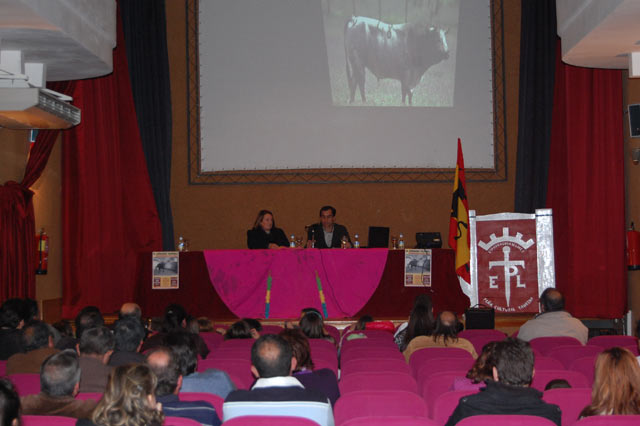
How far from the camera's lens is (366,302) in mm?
7730

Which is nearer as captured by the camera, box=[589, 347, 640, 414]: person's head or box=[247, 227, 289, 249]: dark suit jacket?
box=[589, 347, 640, 414]: person's head

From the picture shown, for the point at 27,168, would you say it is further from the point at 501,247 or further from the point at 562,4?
the point at 562,4

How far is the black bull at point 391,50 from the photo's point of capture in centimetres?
985

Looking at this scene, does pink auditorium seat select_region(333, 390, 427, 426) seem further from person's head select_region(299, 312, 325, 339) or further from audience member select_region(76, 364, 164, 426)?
person's head select_region(299, 312, 325, 339)

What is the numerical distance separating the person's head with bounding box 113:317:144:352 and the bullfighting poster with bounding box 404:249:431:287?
13.9ft

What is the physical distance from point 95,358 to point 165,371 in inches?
31.9

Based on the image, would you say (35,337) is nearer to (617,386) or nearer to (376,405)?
(376,405)

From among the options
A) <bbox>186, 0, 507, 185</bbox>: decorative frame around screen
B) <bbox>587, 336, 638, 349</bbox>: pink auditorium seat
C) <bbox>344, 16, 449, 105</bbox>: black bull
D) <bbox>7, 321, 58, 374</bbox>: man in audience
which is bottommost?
<bbox>587, 336, 638, 349</bbox>: pink auditorium seat

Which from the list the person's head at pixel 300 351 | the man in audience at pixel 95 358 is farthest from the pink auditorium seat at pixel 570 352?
the man in audience at pixel 95 358

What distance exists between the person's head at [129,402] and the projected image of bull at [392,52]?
794 cm

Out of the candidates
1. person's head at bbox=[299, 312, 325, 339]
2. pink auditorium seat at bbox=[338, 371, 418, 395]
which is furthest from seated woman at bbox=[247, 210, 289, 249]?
pink auditorium seat at bbox=[338, 371, 418, 395]

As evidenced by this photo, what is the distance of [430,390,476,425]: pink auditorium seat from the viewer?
114 inches

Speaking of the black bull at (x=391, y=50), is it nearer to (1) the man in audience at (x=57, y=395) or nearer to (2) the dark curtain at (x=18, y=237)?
(2) the dark curtain at (x=18, y=237)

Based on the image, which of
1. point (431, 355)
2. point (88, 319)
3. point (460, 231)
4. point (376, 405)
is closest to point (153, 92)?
point (460, 231)
